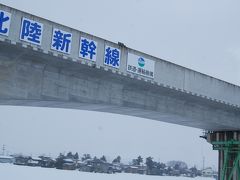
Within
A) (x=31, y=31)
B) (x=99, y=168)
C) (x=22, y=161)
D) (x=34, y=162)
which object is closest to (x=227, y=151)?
(x=31, y=31)

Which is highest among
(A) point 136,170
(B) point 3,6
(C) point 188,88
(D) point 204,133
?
(B) point 3,6

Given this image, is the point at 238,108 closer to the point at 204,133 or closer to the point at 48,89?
the point at 204,133

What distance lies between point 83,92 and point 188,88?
389 inches

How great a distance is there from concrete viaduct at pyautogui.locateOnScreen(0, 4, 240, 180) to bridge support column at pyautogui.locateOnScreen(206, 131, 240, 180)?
17cm

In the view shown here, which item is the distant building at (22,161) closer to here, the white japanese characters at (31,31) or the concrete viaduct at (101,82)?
the concrete viaduct at (101,82)

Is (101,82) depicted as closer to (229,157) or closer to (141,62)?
(141,62)

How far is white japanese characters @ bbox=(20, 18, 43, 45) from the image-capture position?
19.9 metres

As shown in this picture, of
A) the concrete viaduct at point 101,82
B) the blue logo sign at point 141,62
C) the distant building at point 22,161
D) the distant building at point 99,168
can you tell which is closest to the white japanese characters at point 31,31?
the concrete viaduct at point 101,82

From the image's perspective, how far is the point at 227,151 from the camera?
36.0 meters

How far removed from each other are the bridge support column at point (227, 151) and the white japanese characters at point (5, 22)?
25318mm

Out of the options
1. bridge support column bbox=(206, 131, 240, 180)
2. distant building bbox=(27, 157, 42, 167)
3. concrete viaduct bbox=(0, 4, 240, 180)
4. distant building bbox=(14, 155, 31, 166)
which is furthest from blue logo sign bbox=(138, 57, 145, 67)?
distant building bbox=(14, 155, 31, 166)

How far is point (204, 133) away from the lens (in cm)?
3994

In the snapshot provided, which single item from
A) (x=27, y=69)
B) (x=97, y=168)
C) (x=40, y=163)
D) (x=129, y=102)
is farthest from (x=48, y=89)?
(x=40, y=163)

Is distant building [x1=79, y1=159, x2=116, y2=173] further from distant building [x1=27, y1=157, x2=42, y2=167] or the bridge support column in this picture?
the bridge support column
